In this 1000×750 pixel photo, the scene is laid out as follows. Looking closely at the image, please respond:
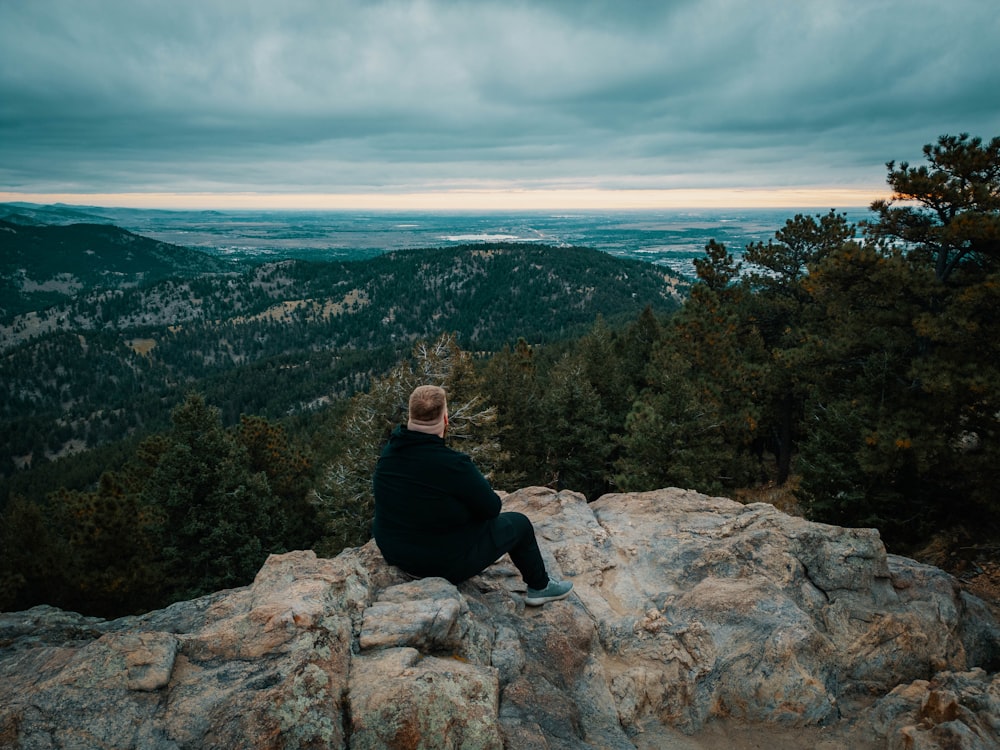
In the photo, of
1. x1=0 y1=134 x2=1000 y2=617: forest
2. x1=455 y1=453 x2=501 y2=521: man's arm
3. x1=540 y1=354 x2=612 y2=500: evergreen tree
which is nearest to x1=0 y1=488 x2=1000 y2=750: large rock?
x1=455 y1=453 x2=501 y2=521: man's arm

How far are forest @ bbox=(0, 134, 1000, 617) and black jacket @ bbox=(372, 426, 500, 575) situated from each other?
34.6 feet

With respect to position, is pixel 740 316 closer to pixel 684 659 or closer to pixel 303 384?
pixel 684 659

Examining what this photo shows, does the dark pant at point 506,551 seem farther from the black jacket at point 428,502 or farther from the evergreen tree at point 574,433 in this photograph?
the evergreen tree at point 574,433

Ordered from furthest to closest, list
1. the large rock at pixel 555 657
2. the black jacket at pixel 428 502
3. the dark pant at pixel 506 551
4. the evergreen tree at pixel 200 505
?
1. the evergreen tree at pixel 200 505
2. the dark pant at pixel 506 551
3. the black jacket at pixel 428 502
4. the large rock at pixel 555 657

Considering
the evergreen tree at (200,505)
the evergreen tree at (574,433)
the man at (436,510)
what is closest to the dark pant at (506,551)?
the man at (436,510)

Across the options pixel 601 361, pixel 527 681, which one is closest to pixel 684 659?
pixel 527 681

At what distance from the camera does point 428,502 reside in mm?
5766

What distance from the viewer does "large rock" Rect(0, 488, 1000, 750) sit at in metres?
4.34

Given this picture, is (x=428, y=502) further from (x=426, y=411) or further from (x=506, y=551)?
(x=506, y=551)

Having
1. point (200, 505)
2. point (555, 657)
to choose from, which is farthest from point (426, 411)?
point (200, 505)

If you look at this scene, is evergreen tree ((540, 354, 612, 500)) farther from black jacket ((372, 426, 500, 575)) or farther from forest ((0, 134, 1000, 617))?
black jacket ((372, 426, 500, 575))

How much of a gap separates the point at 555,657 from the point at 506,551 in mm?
1317

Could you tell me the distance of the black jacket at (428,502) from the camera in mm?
5688

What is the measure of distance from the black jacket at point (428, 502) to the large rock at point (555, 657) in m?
0.47
